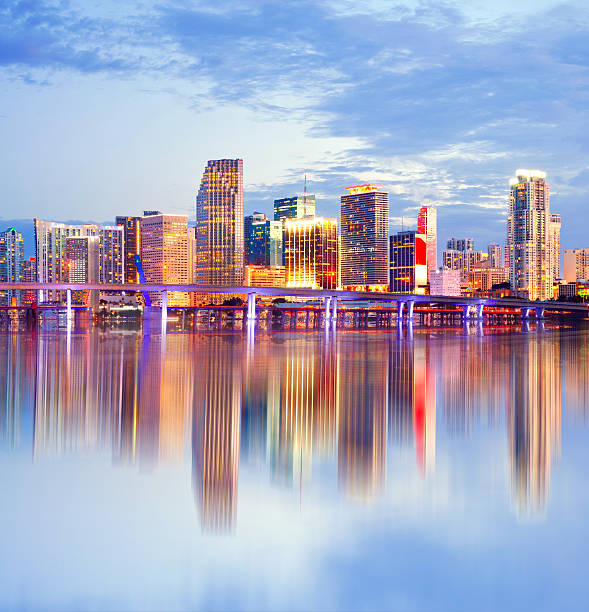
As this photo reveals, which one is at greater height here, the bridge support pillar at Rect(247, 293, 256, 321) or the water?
the bridge support pillar at Rect(247, 293, 256, 321)

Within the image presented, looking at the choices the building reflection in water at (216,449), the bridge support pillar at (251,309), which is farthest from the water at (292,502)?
the bridge support pillar at (251,309)

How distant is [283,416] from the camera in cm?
2330

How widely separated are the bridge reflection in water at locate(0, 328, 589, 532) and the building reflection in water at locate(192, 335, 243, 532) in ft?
0.12

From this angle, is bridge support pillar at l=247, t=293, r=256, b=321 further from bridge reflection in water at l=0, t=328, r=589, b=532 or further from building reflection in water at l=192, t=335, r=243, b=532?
building reflection in water at l=192, t=335, r=243, b=532

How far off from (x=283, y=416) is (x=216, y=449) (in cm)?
571

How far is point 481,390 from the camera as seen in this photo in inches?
1225

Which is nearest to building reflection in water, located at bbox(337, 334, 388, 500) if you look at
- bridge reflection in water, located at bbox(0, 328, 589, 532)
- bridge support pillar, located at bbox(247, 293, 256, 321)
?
bridge reflection in water, located at bbox(0, 328, 589, 532)

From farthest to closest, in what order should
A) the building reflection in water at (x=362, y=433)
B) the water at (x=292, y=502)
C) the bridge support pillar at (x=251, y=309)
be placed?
the bridge support pillar at (x=251, y=309) < the building reflection in water at (x=362, y=433) < the water at (x=292, y=502)

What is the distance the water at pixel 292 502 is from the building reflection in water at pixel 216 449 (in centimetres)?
7

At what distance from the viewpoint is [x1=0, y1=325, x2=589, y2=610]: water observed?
9.54 m

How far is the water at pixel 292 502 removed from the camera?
31.3 feet

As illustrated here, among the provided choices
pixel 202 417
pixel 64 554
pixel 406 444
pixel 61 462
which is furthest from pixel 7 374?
pixel 64 554

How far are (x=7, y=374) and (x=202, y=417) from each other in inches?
754

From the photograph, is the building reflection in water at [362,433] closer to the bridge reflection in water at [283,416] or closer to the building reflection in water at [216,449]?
the bridge reflection in water at [283,416]
